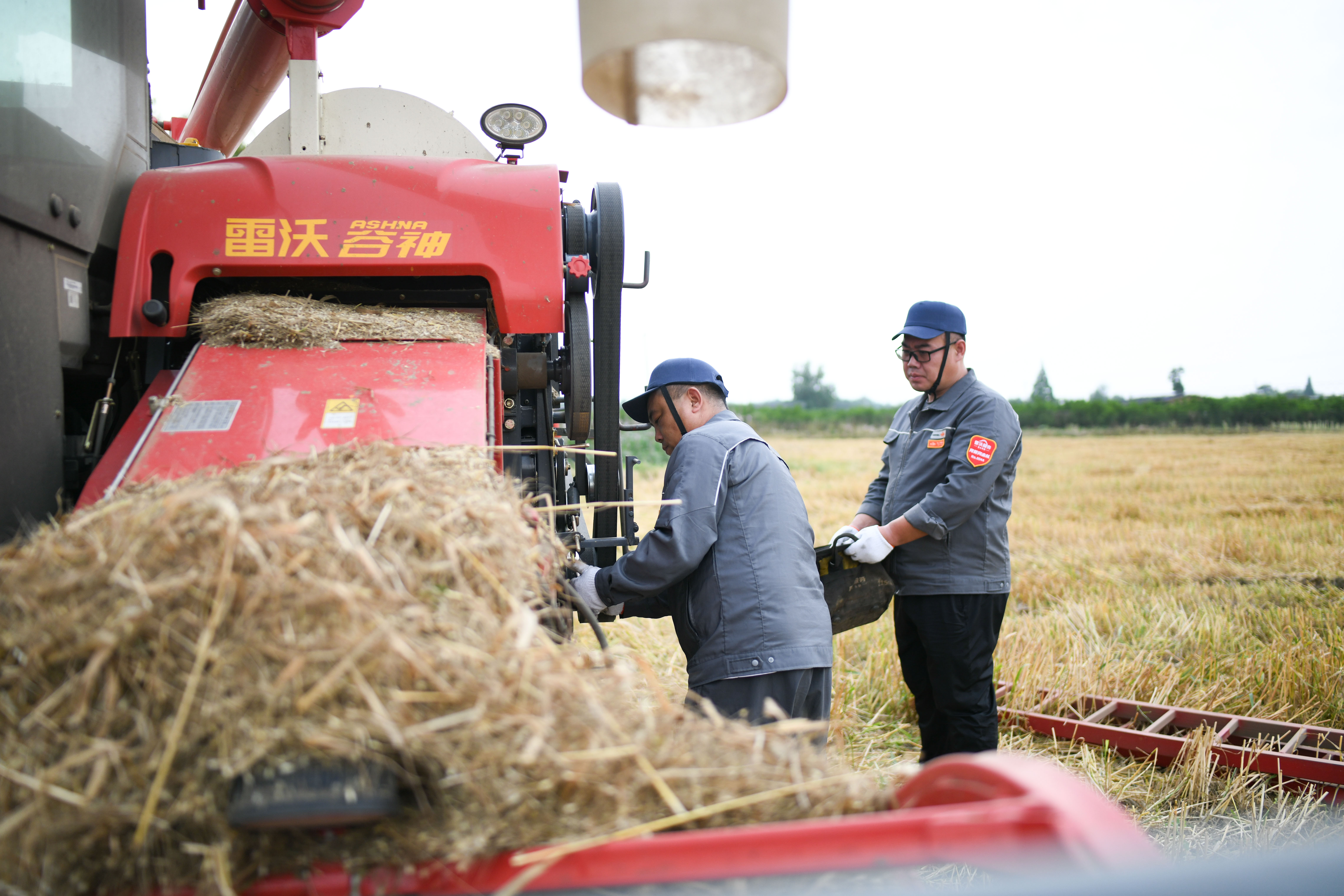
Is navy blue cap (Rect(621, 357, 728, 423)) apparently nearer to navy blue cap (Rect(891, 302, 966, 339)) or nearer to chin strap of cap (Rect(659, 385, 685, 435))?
chin strap of cap (Rect(659, 385, 685, 435))

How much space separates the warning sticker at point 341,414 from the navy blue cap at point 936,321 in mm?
2324

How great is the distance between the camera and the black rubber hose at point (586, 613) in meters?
1.95

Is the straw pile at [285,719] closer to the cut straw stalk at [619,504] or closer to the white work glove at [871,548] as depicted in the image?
the cut straw stalk at [619,504]

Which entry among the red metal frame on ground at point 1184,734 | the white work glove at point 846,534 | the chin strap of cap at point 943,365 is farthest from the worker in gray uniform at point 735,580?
the red metal frame on ground at point 1184,734

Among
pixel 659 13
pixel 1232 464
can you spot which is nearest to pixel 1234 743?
pixel 659 13

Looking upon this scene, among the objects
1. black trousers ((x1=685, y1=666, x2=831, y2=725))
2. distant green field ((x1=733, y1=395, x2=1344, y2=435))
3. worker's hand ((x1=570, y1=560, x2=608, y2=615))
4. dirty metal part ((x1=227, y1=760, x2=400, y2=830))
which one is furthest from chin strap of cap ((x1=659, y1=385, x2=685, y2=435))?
distant green field ((x1=733, y1=395, x2=1344, y2=435))

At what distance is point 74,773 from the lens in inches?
43.0

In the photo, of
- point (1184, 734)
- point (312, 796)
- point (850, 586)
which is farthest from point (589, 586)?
point (1184, 734)

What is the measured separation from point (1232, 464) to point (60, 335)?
15.9 meters

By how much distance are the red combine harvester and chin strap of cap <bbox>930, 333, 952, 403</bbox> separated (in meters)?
1.38

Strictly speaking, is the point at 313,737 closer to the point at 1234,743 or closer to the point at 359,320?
the point at 359,320

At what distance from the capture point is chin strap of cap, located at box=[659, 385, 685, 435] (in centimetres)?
310

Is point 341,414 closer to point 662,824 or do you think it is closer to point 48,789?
point 48,789

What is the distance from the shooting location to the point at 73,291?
2500 millimetres
